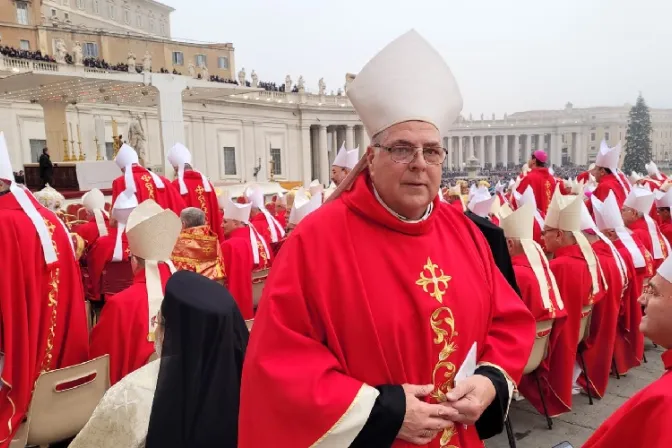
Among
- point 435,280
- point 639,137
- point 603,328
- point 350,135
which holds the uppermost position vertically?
point 350,135

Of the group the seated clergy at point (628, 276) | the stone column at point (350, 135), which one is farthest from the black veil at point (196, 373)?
the stone column at point (350, 135)

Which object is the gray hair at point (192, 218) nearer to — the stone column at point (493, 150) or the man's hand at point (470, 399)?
the man's hand at point (470, 399)

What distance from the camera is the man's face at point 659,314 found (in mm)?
1793

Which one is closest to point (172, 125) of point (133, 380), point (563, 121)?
point (133, 380)

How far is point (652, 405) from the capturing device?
5.36ft

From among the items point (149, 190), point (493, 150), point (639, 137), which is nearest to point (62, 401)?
point (149, 190)

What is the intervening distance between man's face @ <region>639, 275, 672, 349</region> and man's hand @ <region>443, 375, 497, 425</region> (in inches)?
21.6

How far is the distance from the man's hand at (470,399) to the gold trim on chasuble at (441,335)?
0.08m

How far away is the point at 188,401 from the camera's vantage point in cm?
205

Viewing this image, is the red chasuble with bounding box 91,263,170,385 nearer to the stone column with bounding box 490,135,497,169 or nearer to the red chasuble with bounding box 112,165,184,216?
the red chasuble with bounding box 112,165,184,216

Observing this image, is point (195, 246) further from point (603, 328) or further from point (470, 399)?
point (603, 328)

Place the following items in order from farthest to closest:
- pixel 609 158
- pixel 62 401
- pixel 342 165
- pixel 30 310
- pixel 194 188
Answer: pixel 609 158
pixel 342 165
pixel 194 188
pixel 30 310
pixel 62 401

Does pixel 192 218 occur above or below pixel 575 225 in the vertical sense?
above

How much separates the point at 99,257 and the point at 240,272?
155cm
